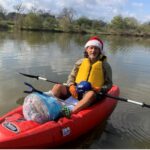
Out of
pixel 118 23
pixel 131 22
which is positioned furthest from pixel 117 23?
pixel 131 22

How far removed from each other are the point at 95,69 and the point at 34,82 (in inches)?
122

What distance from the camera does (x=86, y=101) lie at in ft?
15.5

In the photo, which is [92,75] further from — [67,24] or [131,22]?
[131,22]

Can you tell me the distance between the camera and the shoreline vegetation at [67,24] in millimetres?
53375

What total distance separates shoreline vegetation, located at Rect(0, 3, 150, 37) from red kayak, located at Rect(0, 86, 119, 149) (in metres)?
44.6

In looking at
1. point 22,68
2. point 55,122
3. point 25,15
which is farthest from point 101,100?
point 25,15

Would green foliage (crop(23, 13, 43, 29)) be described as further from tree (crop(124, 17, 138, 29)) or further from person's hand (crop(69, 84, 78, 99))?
person's hand (crop(69, 84, 78, 99))

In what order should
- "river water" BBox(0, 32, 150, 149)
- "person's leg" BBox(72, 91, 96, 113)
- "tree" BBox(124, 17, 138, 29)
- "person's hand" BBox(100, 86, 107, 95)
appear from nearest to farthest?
"person's leg" BBox(72, 91, 96, 113)
"river water" BBox(0, 32, 150, 149)
"person's hand" BBox(100, 86, 107, 95)
"tree" BBox(124, 17, 138, 29)

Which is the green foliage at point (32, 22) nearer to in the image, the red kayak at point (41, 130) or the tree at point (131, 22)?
the tree at point (131, 22)

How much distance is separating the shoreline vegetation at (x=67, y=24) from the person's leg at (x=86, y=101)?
145 feet

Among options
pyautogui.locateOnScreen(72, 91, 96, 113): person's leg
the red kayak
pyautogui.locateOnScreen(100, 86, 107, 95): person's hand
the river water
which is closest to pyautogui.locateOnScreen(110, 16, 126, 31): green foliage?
the river water

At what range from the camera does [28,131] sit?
382cm

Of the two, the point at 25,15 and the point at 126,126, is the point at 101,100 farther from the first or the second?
the point at 25,15

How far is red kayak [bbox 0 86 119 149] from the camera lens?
3701mm
